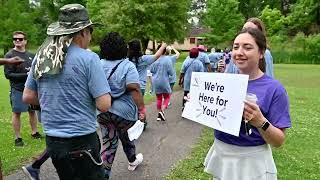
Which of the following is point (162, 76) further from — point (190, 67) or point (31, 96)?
point (31, 96)

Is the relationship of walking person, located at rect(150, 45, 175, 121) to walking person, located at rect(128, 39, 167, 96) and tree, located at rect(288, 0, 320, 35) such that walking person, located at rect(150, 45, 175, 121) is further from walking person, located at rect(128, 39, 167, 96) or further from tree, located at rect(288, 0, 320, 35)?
tree, located at rect(288, 0, 320, 35)

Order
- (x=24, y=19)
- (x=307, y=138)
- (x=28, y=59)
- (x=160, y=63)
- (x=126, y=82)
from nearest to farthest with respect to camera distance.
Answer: (x=126, y=82) → (x=28, y=59) → (x=307, y=138) → (x=160, y=63) → (x=24, y=19)

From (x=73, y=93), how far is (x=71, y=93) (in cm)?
2

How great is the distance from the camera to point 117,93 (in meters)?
6.10

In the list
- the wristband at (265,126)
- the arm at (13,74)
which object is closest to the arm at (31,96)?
the wristband at (265,126)

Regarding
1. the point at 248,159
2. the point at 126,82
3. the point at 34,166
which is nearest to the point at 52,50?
the point at 248,159

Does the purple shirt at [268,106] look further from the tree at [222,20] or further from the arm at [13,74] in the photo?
the tree at [222,20]

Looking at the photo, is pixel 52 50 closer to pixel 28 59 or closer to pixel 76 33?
pixel 76 33

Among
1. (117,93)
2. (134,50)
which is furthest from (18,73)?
(117,93)

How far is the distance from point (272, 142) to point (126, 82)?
10.4 ft

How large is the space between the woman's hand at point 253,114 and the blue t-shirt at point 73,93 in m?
1.36

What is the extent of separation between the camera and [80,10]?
403 centimetres

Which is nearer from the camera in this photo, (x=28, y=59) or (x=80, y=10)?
(x=80, y=10)

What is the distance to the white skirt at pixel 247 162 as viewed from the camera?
3328 millimetres
